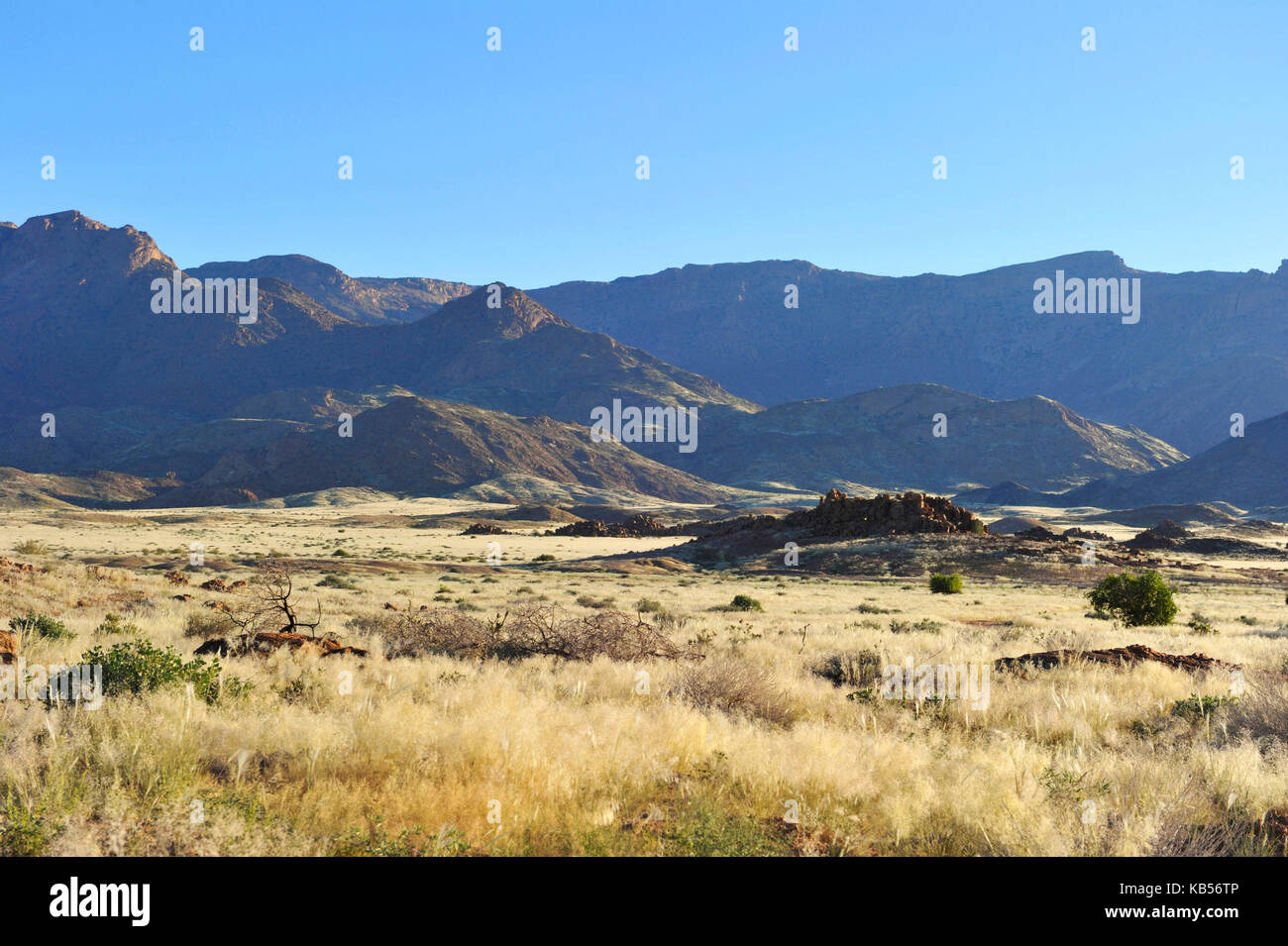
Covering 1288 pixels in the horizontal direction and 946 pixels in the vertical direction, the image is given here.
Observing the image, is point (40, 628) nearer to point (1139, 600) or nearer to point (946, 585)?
point (1139, 600)

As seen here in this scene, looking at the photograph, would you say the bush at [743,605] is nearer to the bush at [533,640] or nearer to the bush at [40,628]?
the bush at [533,640]

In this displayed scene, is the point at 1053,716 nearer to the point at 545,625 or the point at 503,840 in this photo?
the point at 503,840

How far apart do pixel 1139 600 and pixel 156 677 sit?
70.9 feet

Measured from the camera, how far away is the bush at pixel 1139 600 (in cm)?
2033

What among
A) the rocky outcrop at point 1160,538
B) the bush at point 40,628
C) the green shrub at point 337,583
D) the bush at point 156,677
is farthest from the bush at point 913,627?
the rocky outcrop at point 1160,538

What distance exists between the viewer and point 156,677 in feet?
25.0

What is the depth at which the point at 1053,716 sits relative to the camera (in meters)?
8.15

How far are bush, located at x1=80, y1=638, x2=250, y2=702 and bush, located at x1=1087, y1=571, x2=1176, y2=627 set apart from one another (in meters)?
20.5

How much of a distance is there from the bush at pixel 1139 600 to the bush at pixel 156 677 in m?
20.5

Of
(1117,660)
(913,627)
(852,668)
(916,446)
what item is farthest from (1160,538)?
(916,446)

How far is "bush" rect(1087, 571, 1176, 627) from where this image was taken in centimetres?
2033

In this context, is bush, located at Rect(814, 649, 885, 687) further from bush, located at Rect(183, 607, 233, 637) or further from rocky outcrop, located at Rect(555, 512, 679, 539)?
rocky outcrop, located at Rect(555, 512, 679, 539)

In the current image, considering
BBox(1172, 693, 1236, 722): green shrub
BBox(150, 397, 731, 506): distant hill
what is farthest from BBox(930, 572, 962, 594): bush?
BBox(150, 397, 731, 506): distant hill

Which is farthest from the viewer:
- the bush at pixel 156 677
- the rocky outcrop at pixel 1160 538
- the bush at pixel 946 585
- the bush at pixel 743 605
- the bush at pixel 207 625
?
the rocky outcrop at pixel 1160 538
